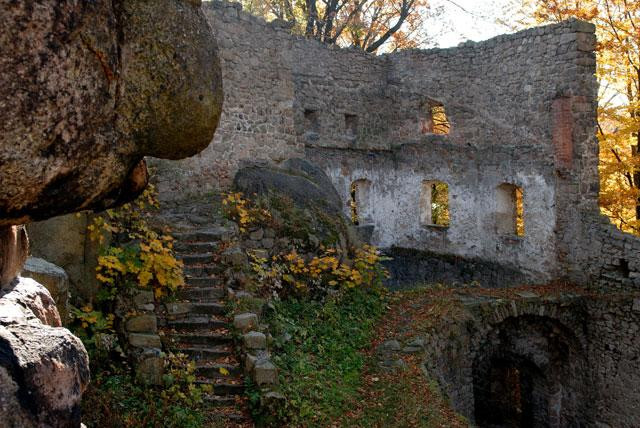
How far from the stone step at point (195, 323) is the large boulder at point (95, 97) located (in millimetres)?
5365

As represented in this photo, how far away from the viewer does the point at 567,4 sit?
16969mm

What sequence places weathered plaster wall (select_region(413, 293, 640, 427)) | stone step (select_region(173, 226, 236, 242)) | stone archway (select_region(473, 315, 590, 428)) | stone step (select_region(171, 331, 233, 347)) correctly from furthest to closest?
stone archway (select_region(473, 315, 590, 428)) < weathered plaster wall (select_region(413, 293, 640, 427)) < stone step (select_region(173, 226, 236, 242)) < stone step (select_region(171, 331, 233, 347))

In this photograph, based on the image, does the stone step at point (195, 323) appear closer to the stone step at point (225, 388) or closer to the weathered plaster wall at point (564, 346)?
the stone step at point (225, 388)

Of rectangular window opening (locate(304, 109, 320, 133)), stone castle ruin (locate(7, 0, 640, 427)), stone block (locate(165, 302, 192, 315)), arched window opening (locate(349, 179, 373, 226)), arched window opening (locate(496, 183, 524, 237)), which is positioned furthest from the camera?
arched window opening (locate(349, 179, 373, 226))

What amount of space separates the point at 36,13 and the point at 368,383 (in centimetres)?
750

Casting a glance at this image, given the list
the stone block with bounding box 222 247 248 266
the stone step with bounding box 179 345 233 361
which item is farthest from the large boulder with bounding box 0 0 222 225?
the stone block with bounding box 222 247 248 266

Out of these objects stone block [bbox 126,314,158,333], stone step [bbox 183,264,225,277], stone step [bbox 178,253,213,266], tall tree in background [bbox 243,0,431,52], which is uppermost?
tall tree in background [bbox 243,0,431,52]

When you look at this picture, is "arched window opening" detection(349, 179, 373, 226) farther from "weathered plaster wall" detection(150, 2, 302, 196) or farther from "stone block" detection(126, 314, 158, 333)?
"stone block" detection(126, 314, 158, 333)

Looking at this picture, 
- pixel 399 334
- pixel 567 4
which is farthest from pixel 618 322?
pixel 567 4

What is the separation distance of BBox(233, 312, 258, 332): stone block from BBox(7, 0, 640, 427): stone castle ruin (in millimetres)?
666

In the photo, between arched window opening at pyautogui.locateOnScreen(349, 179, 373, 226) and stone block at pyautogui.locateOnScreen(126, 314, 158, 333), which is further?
arched window opening at pyautogui.locateOnScreen(349, 179, 373, 226)

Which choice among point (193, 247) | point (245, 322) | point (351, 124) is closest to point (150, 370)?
point (245, 322)

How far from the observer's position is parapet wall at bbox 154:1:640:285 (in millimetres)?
11539

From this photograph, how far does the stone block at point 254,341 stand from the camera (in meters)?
7.06
